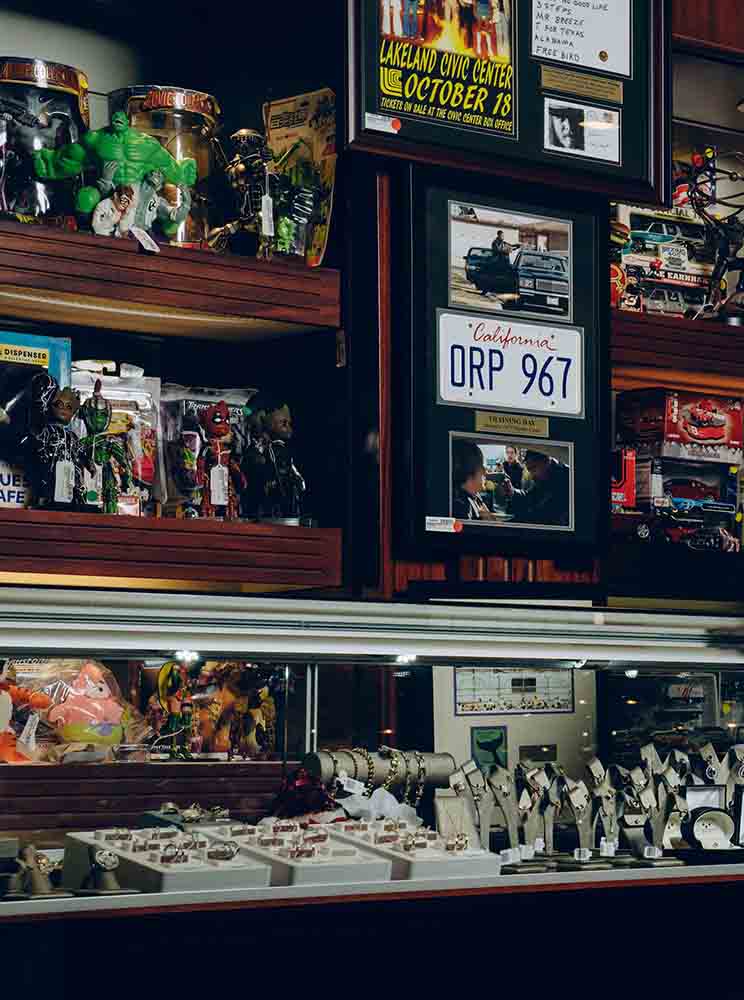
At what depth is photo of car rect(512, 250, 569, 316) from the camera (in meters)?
2.71

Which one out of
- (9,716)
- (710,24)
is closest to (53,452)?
(9,716)

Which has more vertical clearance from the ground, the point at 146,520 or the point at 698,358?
the point at 698,358

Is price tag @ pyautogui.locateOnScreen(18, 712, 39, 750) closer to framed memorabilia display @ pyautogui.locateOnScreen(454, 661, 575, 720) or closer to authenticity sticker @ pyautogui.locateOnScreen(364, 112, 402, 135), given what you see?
framed memorabilia display @ pyautogui.locateOnScreen(454, 661, 575, 720)

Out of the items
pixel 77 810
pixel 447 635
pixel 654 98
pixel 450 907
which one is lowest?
pixel 450 907

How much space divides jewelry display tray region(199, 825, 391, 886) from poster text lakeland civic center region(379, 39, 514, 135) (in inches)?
45.7

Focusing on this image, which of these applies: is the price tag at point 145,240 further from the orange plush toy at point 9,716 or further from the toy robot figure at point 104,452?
the orange plush toy at point 9,716

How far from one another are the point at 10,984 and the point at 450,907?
836 millimetres

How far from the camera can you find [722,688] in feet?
9.73

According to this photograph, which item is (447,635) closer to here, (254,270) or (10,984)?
(254,270)

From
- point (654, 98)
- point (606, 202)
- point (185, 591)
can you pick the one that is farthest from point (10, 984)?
point (654, 98)

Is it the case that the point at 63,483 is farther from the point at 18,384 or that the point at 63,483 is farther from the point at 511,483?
the point at 511,483

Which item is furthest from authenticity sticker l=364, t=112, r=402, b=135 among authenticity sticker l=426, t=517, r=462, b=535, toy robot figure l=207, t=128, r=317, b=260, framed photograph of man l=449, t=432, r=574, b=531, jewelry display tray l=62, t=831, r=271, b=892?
jewelry display tray l=62, t=831, r=271, b=892

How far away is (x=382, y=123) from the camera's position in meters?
2.54

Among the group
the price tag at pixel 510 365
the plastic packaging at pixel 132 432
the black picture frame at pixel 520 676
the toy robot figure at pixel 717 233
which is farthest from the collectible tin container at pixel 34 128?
the toy robot figure at pixel 717 233
